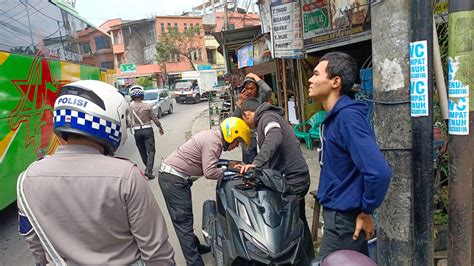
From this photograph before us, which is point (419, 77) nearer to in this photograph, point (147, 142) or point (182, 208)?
point (182, 208)

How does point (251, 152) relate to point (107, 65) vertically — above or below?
below

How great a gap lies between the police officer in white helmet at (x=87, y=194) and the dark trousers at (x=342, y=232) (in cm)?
109

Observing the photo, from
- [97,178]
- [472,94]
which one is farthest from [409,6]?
[97,178]

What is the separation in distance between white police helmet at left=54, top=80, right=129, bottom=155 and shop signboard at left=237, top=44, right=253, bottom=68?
32.2 feet

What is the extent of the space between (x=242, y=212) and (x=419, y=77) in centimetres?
137

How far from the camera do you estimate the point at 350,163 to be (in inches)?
78.5

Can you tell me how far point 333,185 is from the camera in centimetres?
209

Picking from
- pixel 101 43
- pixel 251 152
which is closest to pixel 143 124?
pixel 251 152

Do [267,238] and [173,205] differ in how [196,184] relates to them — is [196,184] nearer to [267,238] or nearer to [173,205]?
[173,205]

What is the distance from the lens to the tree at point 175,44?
40656mm

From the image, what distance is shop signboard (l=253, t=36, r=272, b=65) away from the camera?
9922 millimetres

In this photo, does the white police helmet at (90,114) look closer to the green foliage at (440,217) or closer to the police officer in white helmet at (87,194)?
the police officer in white helmet at (87,194)

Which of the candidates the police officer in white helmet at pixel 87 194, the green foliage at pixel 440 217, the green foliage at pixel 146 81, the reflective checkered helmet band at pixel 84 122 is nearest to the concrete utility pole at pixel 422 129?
the green foliage at pixel 440 217

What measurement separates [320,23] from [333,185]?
490 centimetres
